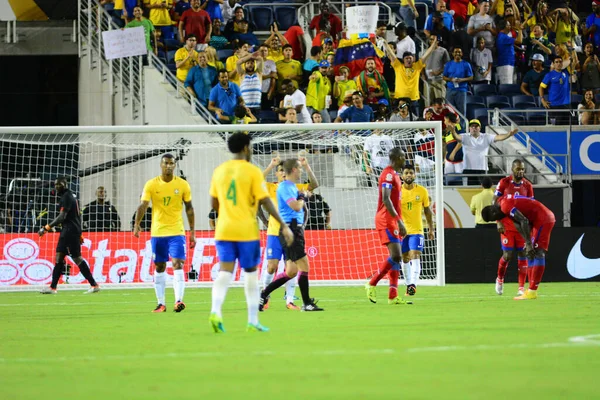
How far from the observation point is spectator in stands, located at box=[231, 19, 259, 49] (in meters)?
25.5

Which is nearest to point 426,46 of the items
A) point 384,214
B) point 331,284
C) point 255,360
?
point 331,284

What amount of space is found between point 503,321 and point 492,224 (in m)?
11.1

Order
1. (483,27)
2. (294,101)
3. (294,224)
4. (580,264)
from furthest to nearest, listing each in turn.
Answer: (483,27)
(294,101)
(580,264)
(294,224)

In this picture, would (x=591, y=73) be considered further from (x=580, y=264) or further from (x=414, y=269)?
(x=414, y=269)

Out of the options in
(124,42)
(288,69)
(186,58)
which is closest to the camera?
(124,42)

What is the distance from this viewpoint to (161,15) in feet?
84.2

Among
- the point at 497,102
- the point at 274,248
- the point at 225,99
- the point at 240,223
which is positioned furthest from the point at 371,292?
the point at 497,102

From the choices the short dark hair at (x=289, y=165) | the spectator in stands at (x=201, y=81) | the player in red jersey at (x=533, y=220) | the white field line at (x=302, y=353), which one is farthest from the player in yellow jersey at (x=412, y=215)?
the white field line at (x=302, y=353)

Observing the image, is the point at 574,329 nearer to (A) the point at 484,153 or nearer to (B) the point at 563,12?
(A) the point at 484,153

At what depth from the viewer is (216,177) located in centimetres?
1027

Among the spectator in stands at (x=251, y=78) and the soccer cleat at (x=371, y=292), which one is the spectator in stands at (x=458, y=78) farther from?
the soccer cleat at (x=371, y=292)

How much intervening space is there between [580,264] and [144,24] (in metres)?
11.3

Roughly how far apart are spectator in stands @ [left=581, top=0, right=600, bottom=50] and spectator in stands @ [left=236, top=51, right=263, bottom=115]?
9.49 meters

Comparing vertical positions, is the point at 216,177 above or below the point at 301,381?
above
